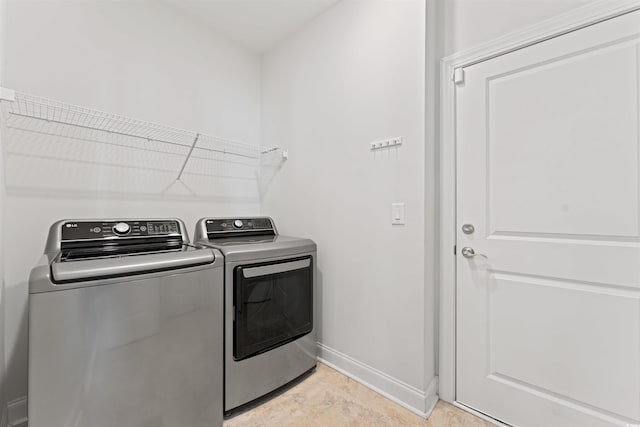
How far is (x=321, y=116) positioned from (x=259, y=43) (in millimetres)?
1045

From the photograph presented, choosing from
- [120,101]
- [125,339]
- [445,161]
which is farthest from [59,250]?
[445,161]

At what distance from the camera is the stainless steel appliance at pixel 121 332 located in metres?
0.97

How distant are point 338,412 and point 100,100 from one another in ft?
7.76

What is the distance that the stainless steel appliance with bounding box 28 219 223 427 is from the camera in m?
0.97

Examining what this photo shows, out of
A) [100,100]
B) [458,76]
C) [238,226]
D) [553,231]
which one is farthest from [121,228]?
[553,231]

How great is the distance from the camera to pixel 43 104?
146 cm

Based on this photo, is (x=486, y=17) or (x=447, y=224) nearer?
(x=486, y=17)

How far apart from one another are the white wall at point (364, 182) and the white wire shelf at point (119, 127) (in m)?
0.53

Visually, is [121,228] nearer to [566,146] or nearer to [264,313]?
[264,313]

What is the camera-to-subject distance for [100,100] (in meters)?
1.72

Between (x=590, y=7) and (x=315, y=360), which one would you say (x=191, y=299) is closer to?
(x=315, y=360)

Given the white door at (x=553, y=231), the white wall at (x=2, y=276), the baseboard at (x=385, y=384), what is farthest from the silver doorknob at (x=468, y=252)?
the white wall at (x=2, y=276)

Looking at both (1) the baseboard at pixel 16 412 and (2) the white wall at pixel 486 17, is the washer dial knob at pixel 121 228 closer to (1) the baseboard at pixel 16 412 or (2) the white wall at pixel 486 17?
(1) the baseboard at pixel 16 412

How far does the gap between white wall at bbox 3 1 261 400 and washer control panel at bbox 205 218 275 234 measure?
34 centimetres
